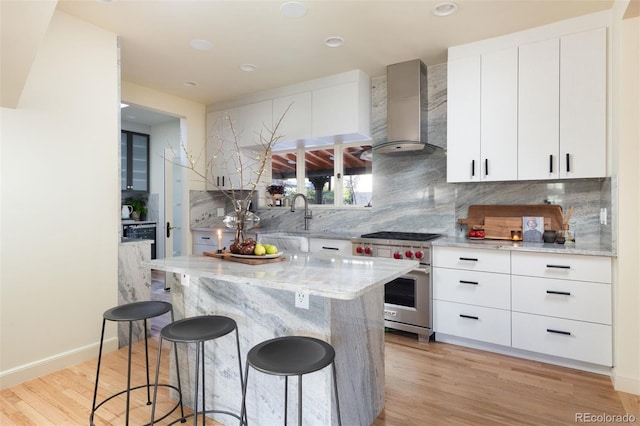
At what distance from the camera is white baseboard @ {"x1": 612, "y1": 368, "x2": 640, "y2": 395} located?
2.36 m

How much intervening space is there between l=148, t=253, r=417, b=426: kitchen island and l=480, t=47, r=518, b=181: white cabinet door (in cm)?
164

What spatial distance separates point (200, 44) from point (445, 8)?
2064 millimetres

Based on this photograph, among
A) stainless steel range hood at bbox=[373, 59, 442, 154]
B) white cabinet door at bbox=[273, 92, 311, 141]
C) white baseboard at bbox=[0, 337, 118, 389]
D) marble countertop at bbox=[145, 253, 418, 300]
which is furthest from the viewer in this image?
white cabinet door at bbox=[273, 92, 311, 141]

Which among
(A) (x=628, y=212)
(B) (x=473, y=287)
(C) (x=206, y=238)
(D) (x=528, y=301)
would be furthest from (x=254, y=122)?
(A) (x=628, y=212)

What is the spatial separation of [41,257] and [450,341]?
3345 millimetres

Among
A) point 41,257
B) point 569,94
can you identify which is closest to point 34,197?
point 41,257

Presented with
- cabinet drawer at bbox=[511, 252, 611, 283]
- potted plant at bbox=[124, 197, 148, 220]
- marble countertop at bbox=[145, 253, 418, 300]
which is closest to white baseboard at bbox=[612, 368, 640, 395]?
cabinet drawer at bbox=[511, 252, 611, 283]

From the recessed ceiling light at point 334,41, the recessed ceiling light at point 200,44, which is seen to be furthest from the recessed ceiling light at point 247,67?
the recessed ceiling light at point 334,41

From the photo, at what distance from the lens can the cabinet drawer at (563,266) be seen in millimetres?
2559

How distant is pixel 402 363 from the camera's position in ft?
9.26

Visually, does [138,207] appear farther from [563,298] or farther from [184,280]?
[563,298]

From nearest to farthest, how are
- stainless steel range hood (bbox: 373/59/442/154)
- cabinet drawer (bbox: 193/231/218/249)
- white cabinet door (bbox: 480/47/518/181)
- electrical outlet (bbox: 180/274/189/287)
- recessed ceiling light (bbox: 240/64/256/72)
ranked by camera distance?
electrical outlet (bbox: 180/274/189/287), white cabinet door (bbox: 480/47/518/181), stainless steel range hood (bbox: 373/59/442/154), recessed ceiling light (bbox: 240/64/256/72), cabinet drawer (bbox: 193/231/218/249)

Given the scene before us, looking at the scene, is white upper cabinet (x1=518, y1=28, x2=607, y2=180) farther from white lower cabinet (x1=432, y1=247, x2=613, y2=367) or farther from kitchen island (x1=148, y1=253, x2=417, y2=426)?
kitchen island (x1=148, y1=253, x2=417, y2=426)

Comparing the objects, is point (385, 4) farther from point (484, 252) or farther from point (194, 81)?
point (194, 81)
